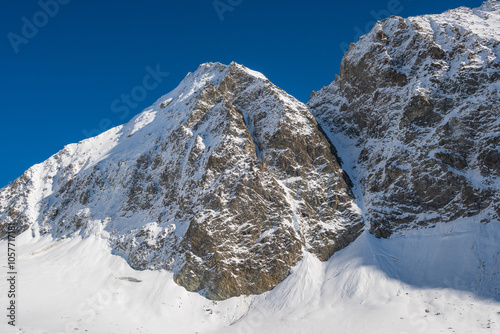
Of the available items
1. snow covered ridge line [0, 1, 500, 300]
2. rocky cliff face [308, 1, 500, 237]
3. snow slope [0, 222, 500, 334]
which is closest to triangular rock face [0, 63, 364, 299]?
snow covered ridge line [0, 1, 500, 300]

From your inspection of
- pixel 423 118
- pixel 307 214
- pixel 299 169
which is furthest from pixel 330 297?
pixel 423 118

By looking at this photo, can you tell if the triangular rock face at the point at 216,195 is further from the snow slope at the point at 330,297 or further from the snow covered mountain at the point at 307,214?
the snow slope at the point at 330,297

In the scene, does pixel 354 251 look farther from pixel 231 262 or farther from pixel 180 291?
pixel 180 291

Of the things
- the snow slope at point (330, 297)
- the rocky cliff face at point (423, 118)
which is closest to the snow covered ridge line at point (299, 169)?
the rocky cliff face at point (423, 118)

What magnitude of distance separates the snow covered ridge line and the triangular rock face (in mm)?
242

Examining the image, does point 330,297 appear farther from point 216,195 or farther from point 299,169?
point 299,169

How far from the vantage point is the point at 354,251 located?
180 feet

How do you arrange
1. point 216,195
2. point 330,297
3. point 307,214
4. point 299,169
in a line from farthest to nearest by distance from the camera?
point 299,169 < point 307,214 < point 216,195 < point 330,297

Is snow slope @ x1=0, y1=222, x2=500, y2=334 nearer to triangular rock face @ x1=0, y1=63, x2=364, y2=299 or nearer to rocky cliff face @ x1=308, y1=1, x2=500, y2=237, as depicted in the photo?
triangular rock face @ x1=0, y1=63, x2=364, y2=299

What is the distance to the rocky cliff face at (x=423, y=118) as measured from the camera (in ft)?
178

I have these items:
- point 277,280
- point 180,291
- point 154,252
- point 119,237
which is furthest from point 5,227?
point 277,280

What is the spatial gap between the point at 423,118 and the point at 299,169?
73.3 ft

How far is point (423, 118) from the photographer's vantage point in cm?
6188

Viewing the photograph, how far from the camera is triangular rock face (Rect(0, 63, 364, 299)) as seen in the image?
54969 millimetres
